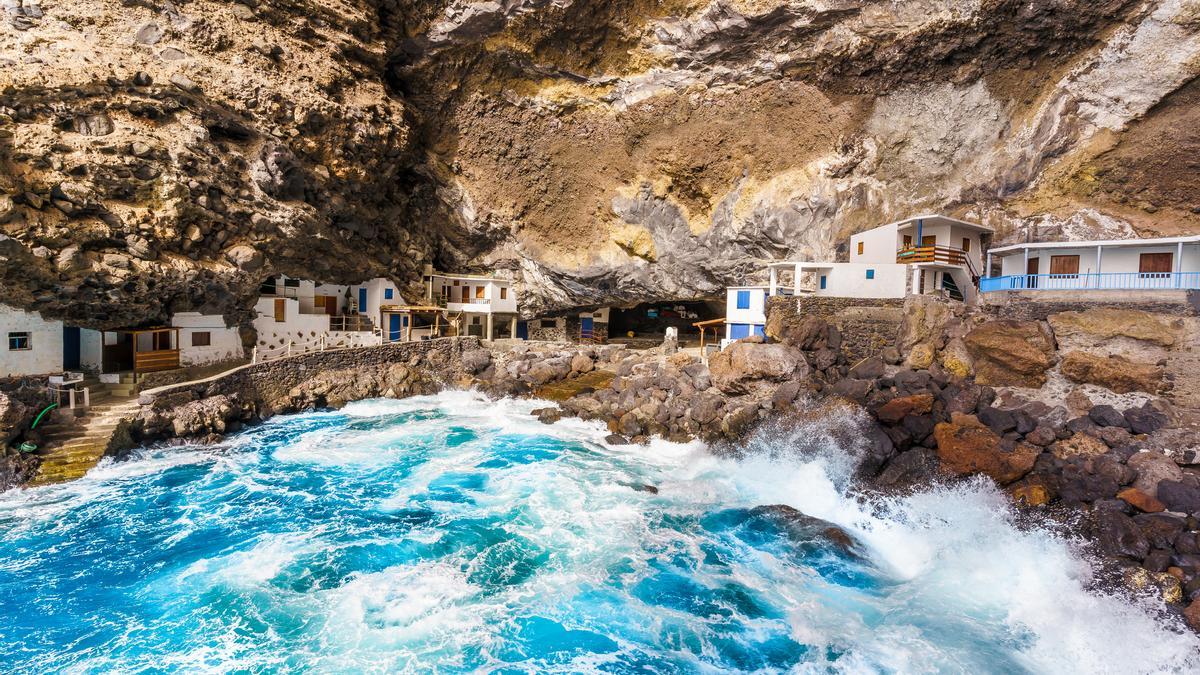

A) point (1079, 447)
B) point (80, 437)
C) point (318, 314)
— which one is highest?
point (318, 314)

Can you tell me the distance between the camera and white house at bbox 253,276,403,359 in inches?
1033

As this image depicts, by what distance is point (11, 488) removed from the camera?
14.7 meters

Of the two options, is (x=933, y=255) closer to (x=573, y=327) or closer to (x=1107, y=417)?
(x=1107, y=417)

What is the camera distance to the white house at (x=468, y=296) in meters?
34.0

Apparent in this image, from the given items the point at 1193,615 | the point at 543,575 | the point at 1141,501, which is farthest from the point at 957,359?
the point at 543,575

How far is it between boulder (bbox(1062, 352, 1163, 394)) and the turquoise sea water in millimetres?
7115

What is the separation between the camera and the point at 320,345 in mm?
27156

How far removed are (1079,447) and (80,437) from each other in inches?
1148

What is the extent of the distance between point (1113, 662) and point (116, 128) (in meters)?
30.1

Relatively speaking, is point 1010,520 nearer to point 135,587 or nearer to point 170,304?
point 135,587

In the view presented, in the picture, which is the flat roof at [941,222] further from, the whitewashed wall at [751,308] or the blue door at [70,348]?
the blue door at [70,348]

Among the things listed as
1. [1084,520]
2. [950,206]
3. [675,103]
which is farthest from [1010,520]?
[675,103]

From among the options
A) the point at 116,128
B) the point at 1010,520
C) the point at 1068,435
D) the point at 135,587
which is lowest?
the point at 135,587

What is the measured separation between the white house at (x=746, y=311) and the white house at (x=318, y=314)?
18.6m
